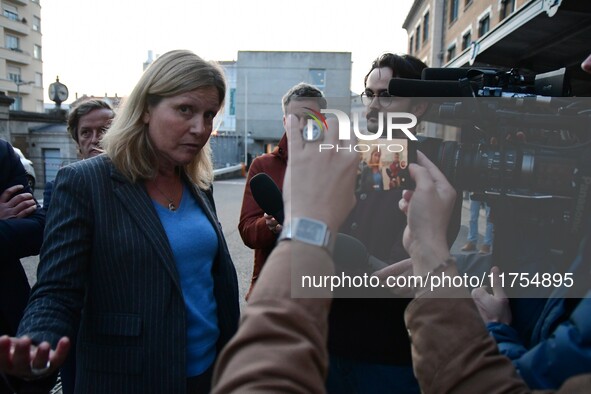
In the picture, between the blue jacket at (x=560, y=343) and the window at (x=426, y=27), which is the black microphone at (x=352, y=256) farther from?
the window at (x=426, y=27)

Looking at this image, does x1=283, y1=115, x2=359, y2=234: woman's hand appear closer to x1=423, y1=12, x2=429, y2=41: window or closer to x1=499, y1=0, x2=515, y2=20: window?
x1=499, y1=0, x2=515, y2=20: window

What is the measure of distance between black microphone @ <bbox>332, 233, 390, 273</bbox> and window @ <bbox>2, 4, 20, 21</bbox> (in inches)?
1963

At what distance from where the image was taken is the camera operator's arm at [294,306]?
0.59 m

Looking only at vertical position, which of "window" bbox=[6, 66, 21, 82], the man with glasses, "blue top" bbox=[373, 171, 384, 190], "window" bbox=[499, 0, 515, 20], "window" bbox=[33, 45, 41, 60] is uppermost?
"window" bbox=[33, 45, 41, 60]

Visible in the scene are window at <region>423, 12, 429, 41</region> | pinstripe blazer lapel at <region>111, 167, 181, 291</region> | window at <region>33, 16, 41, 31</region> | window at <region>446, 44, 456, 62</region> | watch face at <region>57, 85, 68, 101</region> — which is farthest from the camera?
window at <region>33, 16, 41, 31</region>

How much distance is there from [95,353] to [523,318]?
1.26 m

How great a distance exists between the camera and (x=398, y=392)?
1391mm

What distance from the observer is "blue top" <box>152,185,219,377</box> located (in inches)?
61.7

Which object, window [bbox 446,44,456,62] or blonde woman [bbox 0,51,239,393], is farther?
window [bbox 446,44,456,62]

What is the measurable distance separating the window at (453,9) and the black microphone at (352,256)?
915 inches

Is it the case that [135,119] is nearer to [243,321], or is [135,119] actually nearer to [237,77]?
[243,321]

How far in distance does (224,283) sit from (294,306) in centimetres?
115

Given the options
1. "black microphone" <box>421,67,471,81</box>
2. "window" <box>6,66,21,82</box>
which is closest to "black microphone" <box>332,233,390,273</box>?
"black microphone" <box>421,67,471,81</box>

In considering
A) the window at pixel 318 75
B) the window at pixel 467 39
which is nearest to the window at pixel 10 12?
the window at pixel 318 75
